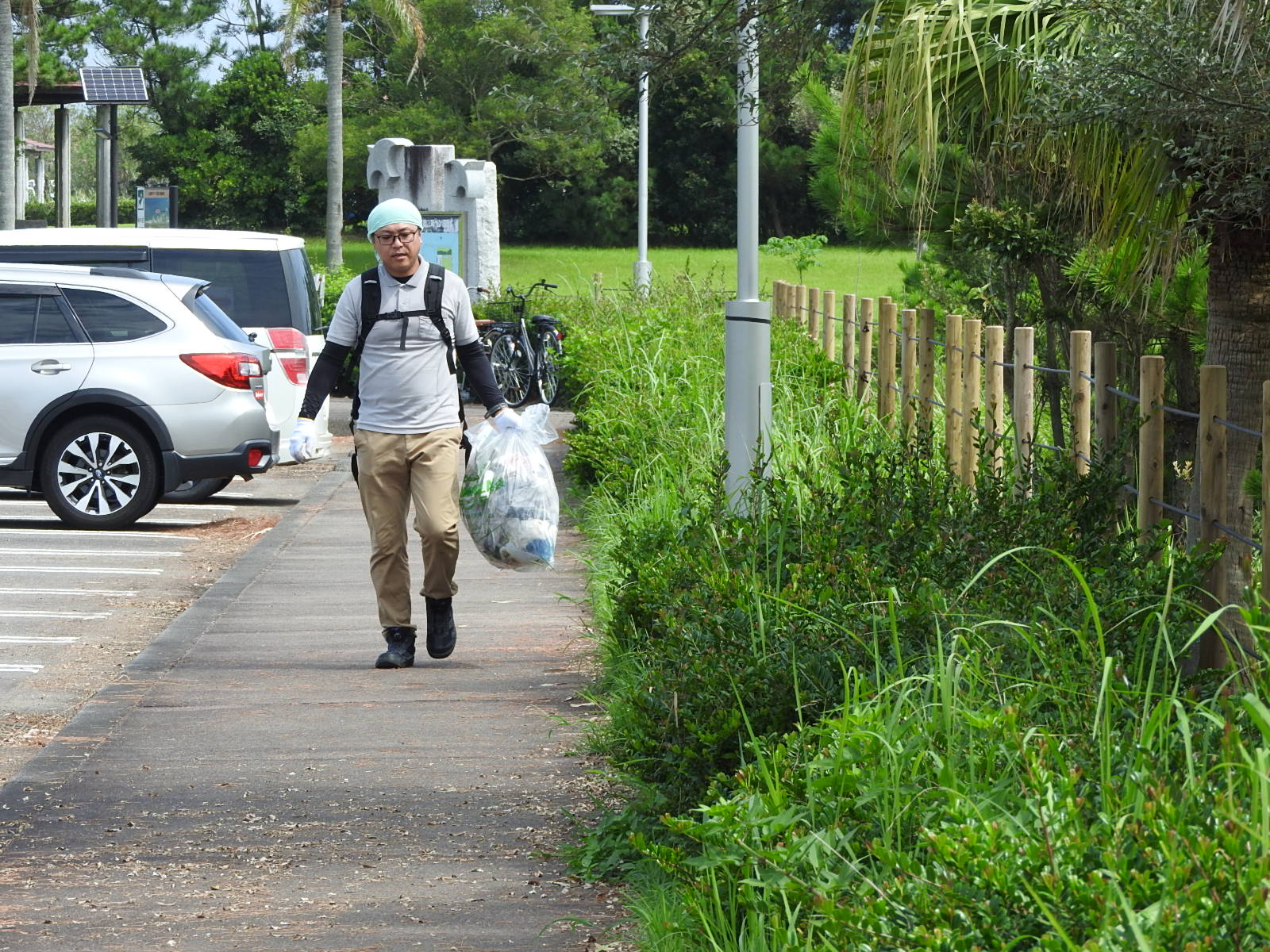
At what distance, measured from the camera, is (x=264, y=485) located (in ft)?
49.7

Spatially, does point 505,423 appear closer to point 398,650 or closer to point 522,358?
point 398,650

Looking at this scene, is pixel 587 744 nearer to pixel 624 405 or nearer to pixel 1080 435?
pixel 1080 435

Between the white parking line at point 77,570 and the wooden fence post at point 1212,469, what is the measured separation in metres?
7.02

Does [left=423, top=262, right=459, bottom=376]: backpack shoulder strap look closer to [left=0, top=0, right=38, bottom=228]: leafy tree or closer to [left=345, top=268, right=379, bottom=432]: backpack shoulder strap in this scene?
[left=345, top=268, right=379, bottom=432]: backpack shoulder strap

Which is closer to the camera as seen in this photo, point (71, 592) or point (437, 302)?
point (437, 302)

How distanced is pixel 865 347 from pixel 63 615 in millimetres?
5597

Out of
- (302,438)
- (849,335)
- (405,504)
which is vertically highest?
(849,335)

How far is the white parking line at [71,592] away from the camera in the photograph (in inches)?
386

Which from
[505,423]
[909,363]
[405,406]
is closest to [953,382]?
[909,363]

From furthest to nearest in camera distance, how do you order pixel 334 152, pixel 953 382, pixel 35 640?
pixel 334 152, pixel 953 382, pixel 35 640

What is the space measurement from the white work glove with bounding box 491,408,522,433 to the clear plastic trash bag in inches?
0.6

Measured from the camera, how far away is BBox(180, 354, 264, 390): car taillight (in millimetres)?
12422

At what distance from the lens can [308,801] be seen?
207 inches

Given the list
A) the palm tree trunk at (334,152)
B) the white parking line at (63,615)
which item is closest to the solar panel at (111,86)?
the palm tree trunk at (334,152)
